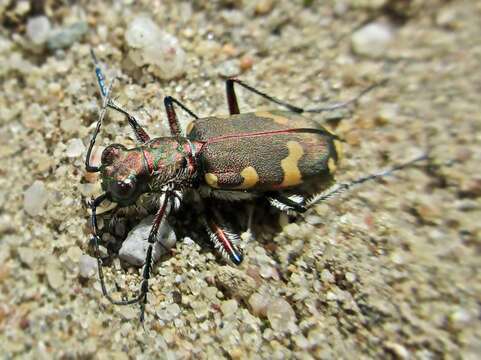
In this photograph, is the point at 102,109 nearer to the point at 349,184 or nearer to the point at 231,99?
the point at 231,99

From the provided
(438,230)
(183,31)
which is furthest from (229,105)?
(438,230)

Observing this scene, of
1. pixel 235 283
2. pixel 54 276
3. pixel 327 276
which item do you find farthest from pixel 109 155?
pixel 327 276

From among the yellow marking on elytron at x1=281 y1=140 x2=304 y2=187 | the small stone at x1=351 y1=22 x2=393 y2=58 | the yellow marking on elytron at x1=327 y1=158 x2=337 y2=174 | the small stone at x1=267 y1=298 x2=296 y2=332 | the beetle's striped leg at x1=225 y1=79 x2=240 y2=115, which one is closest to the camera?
the small stone at x1=267 y1=298 x2=296 y2=332

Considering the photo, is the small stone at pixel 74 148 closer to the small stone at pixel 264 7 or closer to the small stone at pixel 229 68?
the small stone at pixel 229 68

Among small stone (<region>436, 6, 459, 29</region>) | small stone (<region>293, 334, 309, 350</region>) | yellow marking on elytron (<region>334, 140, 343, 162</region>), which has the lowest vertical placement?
small stone (<region>293, 334, 309, 350</region>)

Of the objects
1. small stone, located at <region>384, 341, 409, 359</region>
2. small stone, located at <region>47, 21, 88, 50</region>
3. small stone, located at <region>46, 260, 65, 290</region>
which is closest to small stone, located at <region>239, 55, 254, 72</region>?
small stone, located at <region>47, 21, 88, 50</region>

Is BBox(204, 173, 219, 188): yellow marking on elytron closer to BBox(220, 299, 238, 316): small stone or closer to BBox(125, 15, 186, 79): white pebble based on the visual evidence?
BBox(220, 299, 238, 316): small stone

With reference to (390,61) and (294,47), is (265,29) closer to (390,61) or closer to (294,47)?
(294,47)

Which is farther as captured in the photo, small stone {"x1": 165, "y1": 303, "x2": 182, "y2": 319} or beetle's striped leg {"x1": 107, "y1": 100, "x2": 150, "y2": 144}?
beetle's striped leg {"x1": 107, "y1": 100, "x2": 150, "y2": 144}
